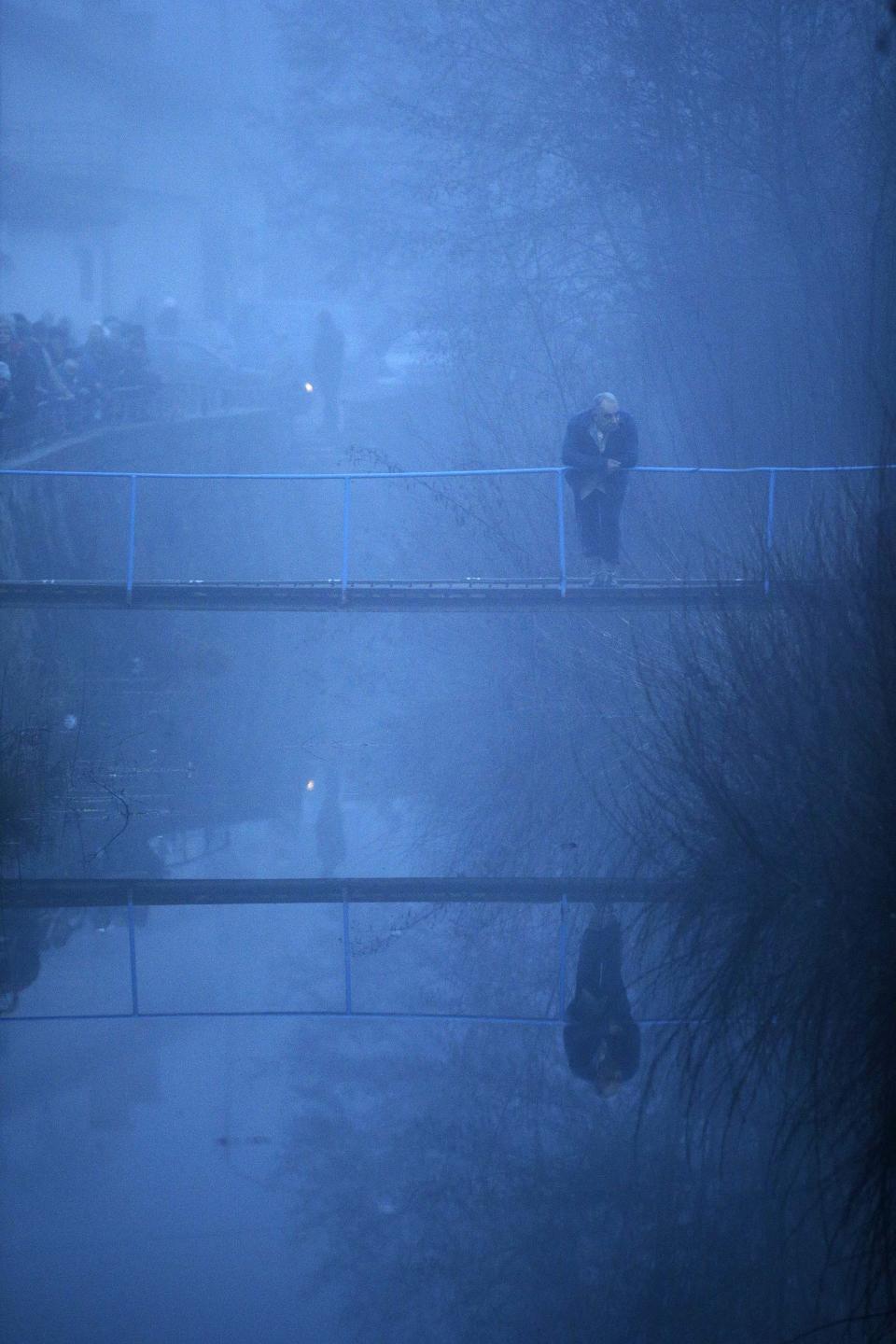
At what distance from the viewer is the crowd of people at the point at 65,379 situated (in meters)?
14.2

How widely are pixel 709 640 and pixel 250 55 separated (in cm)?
4150

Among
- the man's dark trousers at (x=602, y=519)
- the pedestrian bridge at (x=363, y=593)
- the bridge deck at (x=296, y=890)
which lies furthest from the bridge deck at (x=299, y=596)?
the bridge deck at (x=296, y=890)

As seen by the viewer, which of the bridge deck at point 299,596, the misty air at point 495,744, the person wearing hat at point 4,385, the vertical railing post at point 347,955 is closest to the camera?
the misty air at point 495,744

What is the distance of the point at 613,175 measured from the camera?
1603 centimetres

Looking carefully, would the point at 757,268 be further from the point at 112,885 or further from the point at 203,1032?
the point at 203,1032

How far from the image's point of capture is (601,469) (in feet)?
34.9

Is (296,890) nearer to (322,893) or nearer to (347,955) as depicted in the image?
(322,893)

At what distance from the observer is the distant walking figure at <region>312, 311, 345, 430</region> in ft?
80.4

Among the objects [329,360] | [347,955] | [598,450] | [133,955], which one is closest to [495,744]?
[598,450]

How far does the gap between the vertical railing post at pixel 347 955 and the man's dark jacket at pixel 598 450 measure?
3426mm

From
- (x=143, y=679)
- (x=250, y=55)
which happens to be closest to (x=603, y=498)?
(x=143, y=679)

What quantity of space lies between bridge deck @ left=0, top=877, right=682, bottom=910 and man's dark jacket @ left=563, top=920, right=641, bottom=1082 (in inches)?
35.0

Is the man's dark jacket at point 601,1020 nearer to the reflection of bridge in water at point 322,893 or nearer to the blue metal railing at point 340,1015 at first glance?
the blue metal railing at point 340,1015

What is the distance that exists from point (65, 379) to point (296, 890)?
955 cm
